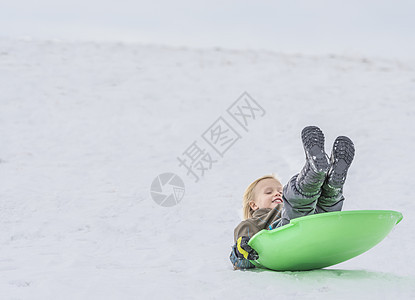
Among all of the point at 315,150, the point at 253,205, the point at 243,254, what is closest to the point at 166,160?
the point at 253,205

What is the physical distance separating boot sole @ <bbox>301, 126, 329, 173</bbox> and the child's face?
915 millimetres

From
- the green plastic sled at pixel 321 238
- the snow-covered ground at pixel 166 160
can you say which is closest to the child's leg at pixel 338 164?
the green plastic sled at pixel 321 238

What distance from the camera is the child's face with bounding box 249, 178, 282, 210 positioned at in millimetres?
3514

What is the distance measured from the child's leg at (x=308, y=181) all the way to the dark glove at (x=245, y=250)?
254 mm

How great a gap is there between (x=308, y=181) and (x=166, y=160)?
4495 millimetres

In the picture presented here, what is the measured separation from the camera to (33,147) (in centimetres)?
709

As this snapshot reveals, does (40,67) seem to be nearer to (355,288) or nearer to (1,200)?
(1,200)

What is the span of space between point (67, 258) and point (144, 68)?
6.82 meters

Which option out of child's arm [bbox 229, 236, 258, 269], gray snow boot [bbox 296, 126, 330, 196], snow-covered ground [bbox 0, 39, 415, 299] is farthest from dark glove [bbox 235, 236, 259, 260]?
gray snow boot [bbox 296, 126, 330, 196]

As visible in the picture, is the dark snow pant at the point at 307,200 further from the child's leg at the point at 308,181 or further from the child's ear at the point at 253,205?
the child's ear at the point at 253,205

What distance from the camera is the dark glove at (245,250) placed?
293cm

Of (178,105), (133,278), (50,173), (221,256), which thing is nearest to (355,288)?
(133,278)

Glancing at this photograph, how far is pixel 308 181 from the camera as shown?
2592 millimetres

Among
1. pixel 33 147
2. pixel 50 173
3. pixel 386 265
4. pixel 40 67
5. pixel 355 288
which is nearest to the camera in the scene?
pixel 355 288
